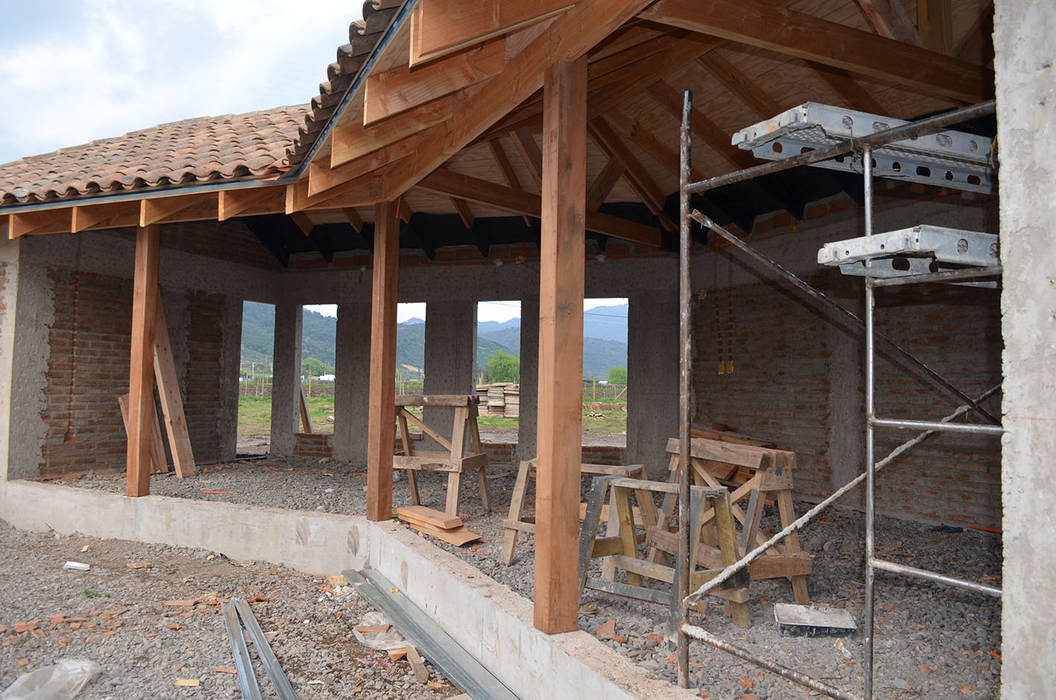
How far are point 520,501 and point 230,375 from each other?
7.65m

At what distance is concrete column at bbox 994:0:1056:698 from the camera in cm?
186

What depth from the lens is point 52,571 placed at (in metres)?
6.55

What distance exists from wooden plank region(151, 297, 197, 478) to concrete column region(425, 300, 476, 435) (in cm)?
363

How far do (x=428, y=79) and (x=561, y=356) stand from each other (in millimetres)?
2005

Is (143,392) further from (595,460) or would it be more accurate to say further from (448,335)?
(595,460)

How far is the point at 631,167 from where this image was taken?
8297mm

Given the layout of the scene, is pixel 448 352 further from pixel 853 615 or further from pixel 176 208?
pixel 853 615

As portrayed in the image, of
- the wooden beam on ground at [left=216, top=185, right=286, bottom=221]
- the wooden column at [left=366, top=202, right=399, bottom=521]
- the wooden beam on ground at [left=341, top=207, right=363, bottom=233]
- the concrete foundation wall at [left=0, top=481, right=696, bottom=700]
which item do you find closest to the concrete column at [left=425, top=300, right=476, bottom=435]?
the wooden beam on ground at [left=341, top=207, right=363, bottom=233]

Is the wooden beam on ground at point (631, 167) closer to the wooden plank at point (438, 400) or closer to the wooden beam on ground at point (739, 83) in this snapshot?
the wooden beam on ground at point (739, 83)

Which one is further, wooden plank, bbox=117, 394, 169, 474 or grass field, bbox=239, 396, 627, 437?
grass field, bbox=239, 396, 627, 437

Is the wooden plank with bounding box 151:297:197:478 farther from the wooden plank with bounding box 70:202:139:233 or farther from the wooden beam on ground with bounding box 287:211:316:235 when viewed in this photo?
the wooden beam on ground with bounding box 287:211:316:235

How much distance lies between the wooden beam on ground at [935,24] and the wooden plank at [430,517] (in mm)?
5300

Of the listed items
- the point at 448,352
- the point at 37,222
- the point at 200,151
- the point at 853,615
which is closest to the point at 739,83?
the point at 853,615

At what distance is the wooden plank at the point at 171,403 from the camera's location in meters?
9.52
